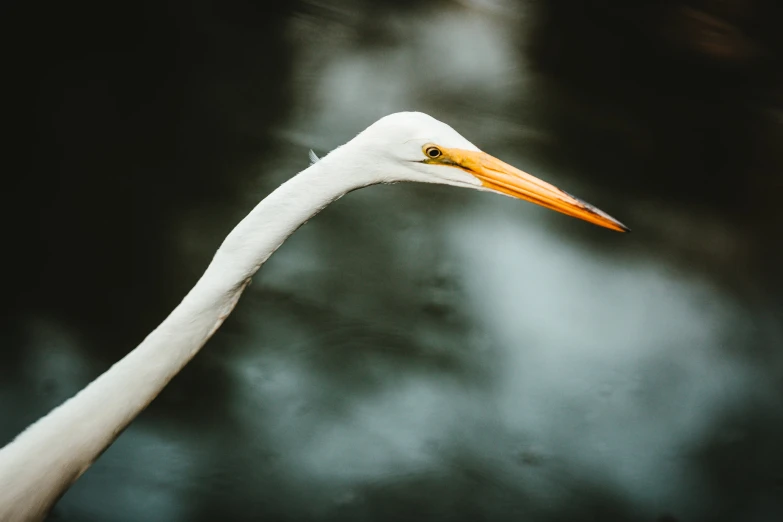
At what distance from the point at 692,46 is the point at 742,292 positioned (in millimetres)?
1318

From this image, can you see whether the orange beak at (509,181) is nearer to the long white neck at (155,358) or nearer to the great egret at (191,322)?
the great egret at (191,322)

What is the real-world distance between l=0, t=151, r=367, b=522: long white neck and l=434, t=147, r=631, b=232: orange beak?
0.61ft

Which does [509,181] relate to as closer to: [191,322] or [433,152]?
[433,152]

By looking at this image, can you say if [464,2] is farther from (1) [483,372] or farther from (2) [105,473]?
(2) [105,473]

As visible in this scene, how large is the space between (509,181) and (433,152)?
0.15 meters

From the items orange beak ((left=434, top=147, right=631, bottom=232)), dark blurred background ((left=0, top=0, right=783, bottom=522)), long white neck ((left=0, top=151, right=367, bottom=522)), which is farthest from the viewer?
dark blurred background ((left=0, top=0, right=783, bottom=522))

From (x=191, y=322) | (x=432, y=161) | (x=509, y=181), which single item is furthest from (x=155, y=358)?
(x=509, y=181)

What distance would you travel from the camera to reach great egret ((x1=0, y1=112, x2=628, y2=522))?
102cm

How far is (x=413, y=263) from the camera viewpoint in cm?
233

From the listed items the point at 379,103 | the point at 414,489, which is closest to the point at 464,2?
the point at 379,103

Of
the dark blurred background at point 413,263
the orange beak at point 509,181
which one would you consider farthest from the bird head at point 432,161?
the dark blurred background at point 413,263

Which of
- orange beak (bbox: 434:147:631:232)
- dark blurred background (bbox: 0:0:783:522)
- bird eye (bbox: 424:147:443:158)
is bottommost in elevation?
dark blurred background (bbox: 0:0:783:522)

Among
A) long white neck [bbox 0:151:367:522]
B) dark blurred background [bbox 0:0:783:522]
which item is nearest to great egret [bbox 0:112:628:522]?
long white neck [bbox 0:151:367:522]

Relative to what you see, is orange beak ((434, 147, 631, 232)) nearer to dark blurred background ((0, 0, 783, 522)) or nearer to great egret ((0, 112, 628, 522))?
great egret ((0, 112, 628, 522))
